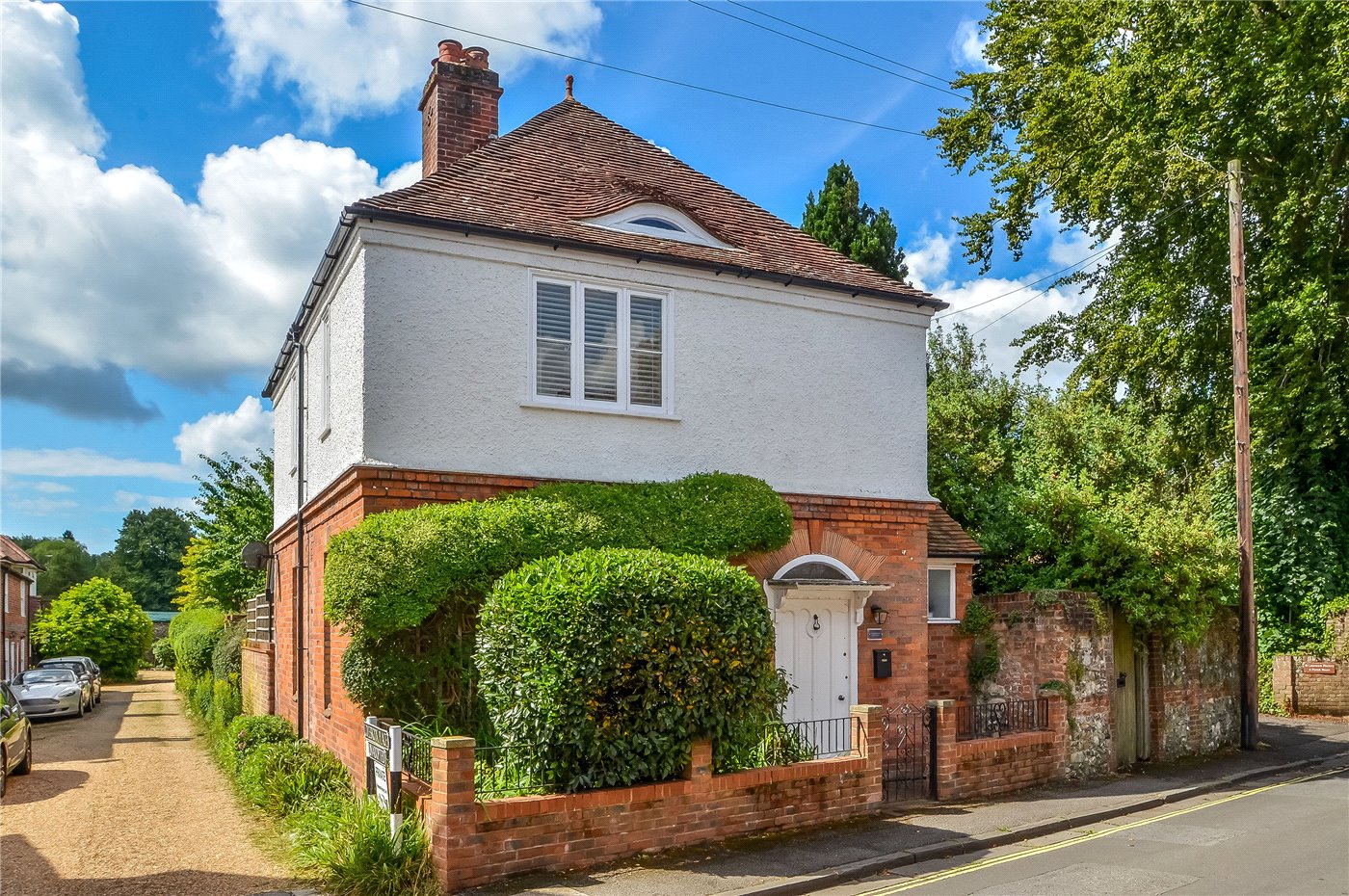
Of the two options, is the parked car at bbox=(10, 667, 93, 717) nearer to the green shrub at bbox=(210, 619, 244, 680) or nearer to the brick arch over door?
the green shrub at bbox=(210, 619, 244, 680)

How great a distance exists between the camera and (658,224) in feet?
44.7

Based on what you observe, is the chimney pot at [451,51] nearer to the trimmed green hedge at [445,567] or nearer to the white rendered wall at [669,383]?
the white rendered wall at [669,383]

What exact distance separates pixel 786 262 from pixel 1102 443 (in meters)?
13.8

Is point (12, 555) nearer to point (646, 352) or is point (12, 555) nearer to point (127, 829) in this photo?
point (127, 829)

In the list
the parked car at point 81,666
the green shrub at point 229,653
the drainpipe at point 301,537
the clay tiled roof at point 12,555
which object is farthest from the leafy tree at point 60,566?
the drainpipe at point 301,537

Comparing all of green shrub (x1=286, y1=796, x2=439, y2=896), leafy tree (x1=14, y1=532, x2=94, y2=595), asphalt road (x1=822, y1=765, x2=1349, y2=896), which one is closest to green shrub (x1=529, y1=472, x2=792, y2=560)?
green shrub (x1=286, y1=796, x2=439, y2=896)

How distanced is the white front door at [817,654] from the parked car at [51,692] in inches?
814

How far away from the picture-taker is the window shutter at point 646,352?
13.0 meters

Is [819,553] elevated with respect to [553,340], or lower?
lower

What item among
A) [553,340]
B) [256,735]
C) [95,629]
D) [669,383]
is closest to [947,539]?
[669,383]

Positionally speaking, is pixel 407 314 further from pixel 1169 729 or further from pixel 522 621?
pixel 1169 729

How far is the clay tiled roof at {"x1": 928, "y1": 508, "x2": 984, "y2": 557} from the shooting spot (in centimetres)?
1586

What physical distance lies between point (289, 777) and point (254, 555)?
7.81 m

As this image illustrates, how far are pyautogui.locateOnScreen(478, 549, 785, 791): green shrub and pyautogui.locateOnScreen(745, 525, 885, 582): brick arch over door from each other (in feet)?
10.1
